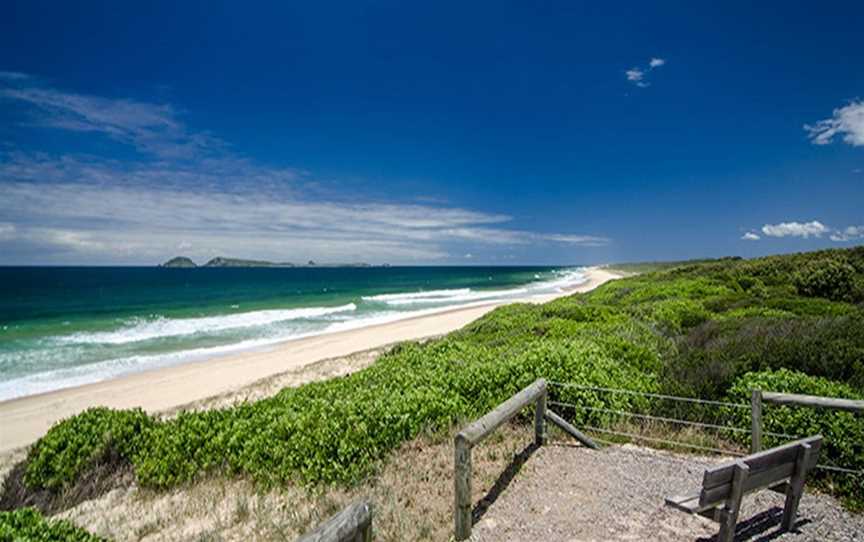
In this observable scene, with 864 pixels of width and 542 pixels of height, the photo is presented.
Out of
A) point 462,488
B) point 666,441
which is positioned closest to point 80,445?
point 462,488

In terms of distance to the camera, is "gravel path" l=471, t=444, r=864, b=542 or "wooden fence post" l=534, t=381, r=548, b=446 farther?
"wooden fence post" l=534, t=381, r=548, b=446

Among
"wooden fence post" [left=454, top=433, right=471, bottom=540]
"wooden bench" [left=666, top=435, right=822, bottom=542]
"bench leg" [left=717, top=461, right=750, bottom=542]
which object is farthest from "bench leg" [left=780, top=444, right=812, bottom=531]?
"wooden fence post" [left=454, top=433, right=471, bottom=540]

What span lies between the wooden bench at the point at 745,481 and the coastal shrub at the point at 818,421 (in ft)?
4.77

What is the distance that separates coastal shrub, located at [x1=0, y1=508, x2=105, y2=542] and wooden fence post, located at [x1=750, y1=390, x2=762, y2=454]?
716 cm

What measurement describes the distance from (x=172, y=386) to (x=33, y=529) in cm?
1504

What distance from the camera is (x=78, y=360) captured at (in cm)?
2164

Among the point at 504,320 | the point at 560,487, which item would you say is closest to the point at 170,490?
the point at 560,487

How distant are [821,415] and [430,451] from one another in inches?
203

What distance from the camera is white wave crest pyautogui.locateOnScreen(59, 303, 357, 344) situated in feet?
91.8

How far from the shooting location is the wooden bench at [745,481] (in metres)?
3.75

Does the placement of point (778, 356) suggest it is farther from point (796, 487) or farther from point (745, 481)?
point (745, 481)

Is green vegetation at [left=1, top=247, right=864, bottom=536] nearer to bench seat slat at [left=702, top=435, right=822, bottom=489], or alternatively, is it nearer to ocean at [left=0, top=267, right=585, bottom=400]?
bench seat slat at [left=702, top=435, right=822, bottom=489]

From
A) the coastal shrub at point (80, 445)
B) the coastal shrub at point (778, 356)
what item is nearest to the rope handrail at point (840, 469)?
the coastal shrub at point (778, 356)

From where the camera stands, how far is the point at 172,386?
17.0m
